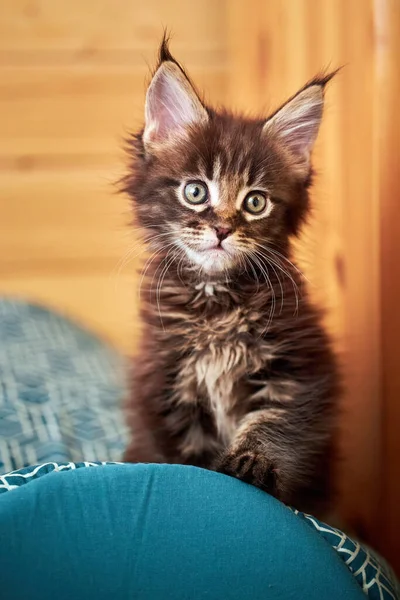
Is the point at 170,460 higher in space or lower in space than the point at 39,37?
lower

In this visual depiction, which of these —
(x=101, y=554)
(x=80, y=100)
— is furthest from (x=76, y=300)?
(x=101, y=554)

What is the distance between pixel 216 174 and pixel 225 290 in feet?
0.73

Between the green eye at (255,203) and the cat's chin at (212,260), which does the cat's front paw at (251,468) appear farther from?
the green eye at (255,203)

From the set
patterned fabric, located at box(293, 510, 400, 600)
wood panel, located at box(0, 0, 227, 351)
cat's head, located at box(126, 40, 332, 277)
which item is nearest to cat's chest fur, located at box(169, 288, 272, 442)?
cat's head, located at box(126, 40, 332, 277)

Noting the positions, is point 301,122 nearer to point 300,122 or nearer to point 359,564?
point 300,122

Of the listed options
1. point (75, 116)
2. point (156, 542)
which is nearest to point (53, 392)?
point (156, 542)

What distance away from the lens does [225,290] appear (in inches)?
51.8

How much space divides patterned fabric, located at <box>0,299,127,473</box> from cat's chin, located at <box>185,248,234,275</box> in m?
0.48

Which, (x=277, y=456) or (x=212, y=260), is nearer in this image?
(x=277, y=456)

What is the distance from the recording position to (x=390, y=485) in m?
1.73

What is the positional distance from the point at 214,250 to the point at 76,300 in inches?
61.2

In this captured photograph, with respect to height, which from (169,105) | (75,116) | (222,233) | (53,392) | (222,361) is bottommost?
(53,392)

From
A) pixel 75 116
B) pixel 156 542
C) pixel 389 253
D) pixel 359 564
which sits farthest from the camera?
pixel 75 116

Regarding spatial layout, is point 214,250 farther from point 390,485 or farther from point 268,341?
point 390,485
